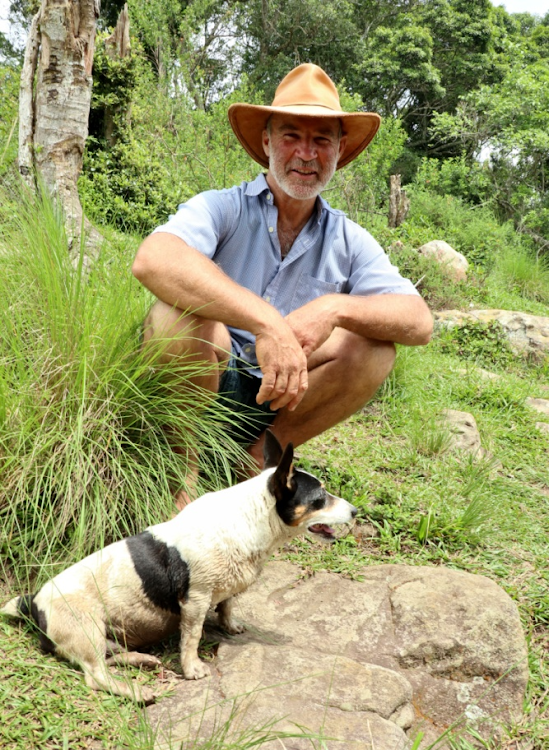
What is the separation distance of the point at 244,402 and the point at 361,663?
134cm

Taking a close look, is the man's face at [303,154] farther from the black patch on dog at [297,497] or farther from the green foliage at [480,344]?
the green foliage at [480,344]

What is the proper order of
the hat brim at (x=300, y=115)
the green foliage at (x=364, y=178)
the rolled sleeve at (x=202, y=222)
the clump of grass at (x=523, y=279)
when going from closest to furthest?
the rolled sleeve at (x=202, y=222), the hat brim at (x=300, y=115), the green foliage at (x=364, y=178), the clump of grass at (x=523, y=279)

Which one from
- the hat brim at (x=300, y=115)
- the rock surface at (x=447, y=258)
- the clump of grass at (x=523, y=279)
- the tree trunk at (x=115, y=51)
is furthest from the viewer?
the clump of grass at (x=523, y=279)

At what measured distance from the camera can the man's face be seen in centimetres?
292

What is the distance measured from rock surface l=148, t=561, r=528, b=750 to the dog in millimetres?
182

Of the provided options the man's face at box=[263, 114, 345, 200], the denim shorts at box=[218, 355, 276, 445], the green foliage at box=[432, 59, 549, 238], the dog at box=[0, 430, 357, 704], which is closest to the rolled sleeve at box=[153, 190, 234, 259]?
the man's face at box=[263, 114, 345, 200]

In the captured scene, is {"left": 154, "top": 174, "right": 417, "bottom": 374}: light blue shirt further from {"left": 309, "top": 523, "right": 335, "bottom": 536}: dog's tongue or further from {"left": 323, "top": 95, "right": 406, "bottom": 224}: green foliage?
{"left": 323, "top": 95, "right": 406, "bottom": 224}: green foliage

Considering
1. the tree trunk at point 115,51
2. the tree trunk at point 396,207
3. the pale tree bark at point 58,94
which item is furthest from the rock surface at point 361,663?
the tree trunk at point 396,207

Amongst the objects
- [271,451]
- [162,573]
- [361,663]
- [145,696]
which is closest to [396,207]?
[271,451]

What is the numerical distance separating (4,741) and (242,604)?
3.39 ft

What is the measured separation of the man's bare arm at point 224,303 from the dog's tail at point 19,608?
104 centimetres

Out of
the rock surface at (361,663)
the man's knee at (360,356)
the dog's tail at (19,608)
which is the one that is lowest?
the rock surface at (361,663)

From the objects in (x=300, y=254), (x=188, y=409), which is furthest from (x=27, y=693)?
(x=300, y=254)

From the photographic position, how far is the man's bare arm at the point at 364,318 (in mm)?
2547
